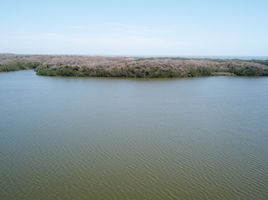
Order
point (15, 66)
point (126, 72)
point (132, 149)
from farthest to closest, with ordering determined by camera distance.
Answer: point (15, 66) → point (126, 72) → point (132, 149)

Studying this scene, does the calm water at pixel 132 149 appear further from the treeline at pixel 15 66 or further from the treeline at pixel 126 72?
the treeline at pixel 15 66

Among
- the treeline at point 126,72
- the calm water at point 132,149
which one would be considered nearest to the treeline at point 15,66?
the treeline at point 126,72

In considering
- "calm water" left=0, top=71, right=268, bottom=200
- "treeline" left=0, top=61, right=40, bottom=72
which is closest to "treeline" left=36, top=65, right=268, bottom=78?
"treeline" left=0, top=61, right=40, bottom=72

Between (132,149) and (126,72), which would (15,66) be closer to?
(126,72)

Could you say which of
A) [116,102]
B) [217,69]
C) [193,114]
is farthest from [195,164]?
[217,69]

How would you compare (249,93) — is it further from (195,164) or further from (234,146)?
(195,164)

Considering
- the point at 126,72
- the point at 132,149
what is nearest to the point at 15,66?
the point at 126,72

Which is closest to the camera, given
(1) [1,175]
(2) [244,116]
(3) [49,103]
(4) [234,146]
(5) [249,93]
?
(1) [1,175]

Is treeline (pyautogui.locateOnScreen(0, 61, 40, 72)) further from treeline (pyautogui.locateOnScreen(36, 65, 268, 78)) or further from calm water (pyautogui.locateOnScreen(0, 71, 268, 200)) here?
calm water (pyautogui.locateOnScreen(0, 71, 268, 200))
